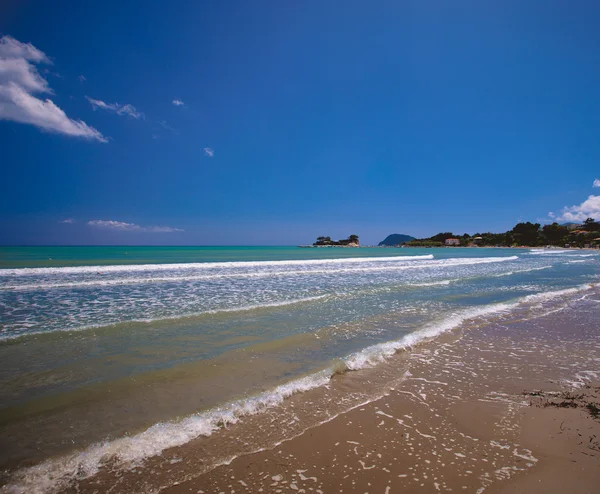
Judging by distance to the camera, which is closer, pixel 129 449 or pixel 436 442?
pixel 129 449

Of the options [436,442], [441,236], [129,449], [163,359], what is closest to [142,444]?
[129,449]

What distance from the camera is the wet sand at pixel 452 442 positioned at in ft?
9.14

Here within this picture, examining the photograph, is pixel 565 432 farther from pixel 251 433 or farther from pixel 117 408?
pixel 117 408

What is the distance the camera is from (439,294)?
14312 mm

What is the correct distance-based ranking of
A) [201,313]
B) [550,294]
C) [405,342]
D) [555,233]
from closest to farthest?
[405,342] < [201,313] < [550,294] < [555,233]

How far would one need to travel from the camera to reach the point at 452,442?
342 centimetres

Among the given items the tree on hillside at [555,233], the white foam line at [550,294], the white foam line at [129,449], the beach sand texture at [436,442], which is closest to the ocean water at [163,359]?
→ the white foam line at [129,449]

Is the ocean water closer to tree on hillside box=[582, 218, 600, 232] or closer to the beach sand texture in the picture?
the beach sand texture

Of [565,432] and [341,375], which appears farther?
[341,375]

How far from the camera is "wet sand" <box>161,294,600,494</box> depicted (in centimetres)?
279

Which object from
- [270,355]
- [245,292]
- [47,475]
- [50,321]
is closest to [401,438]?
[270,355]

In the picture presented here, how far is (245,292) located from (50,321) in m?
7.50

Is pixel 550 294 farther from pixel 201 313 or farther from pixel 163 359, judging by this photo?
pixel 163 359

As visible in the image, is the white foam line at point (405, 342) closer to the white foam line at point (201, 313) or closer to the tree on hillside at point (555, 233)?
the white foam line at point (201, 313)
